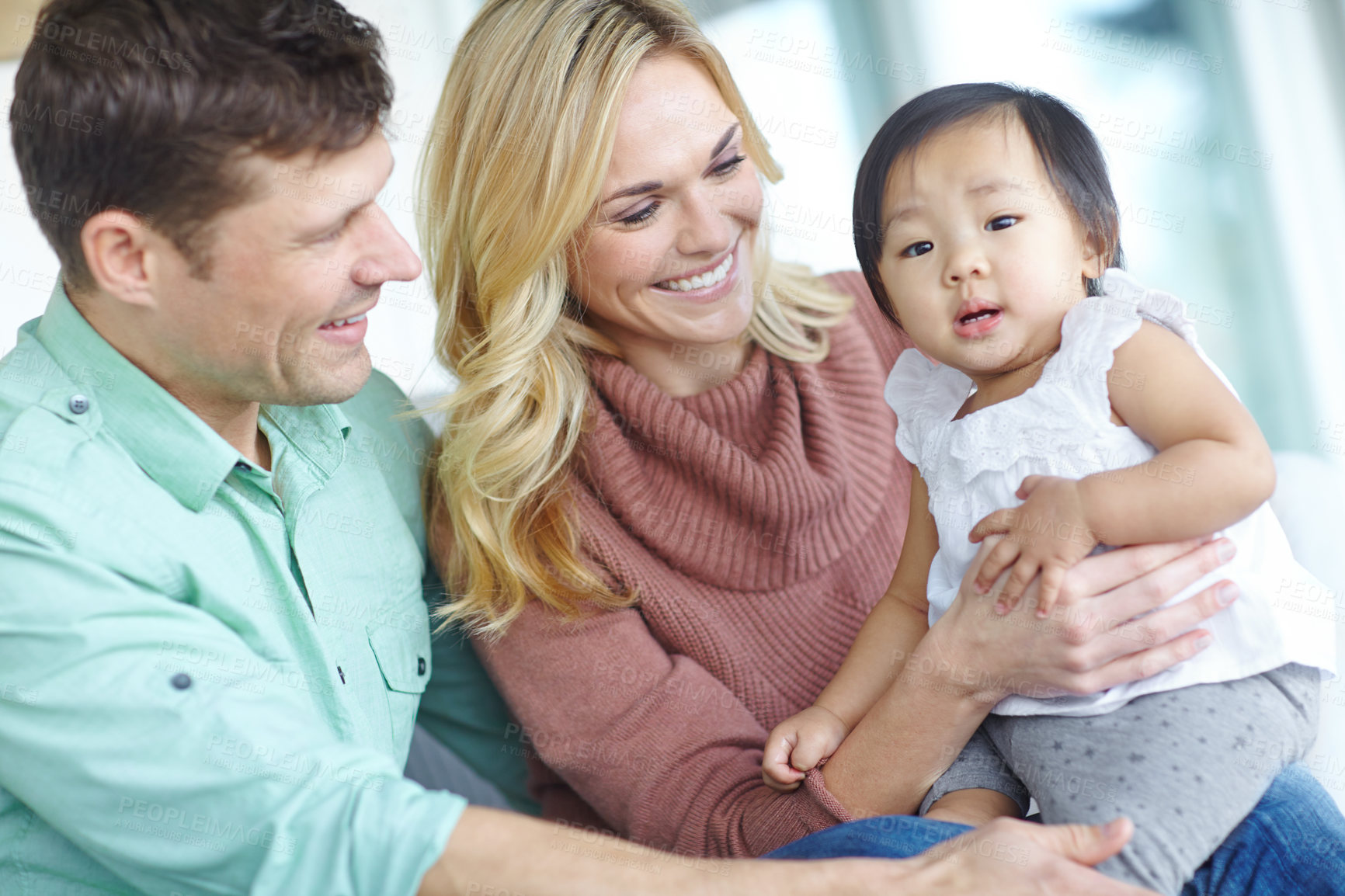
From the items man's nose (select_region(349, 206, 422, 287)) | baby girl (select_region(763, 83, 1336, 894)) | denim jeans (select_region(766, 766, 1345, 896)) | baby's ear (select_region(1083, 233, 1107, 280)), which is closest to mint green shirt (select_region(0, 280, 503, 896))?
man's nose (select_region(349, 206, 422, 287))

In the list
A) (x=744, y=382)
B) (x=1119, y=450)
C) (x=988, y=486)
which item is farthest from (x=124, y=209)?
(x=1119, y=450)

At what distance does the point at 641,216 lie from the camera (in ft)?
5.47

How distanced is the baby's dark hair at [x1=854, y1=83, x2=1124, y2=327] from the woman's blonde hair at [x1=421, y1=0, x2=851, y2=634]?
0.42 meters

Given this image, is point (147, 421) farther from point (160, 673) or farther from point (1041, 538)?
point (1041, 538)

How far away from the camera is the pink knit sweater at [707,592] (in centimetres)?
157

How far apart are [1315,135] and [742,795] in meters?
2.83

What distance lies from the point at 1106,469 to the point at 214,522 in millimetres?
1057

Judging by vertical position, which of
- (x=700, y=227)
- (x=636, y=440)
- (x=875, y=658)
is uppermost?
(x=700, y=227)

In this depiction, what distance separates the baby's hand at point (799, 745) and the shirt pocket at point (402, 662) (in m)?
0.53

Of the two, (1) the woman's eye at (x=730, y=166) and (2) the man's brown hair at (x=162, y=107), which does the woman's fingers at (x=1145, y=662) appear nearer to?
(1) the woman's eye at (x=730, y=166)

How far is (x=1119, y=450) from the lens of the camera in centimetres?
124

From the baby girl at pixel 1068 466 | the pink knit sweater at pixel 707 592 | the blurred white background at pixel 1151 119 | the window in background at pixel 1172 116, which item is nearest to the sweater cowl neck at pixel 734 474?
the pink knit sweater at pixel 707 592

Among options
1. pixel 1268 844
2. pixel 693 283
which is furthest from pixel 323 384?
pixel 1268 844

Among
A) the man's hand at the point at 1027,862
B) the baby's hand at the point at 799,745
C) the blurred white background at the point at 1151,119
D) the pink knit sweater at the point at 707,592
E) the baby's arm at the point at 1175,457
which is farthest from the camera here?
the blurred white background at the point at 1151,119
